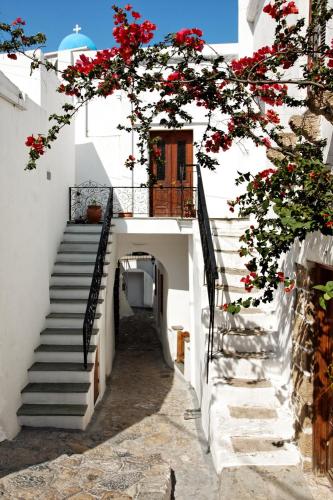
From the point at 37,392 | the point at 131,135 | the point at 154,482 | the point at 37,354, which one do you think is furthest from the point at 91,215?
the point at 154,482

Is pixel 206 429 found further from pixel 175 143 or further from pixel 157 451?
pixel 175 143

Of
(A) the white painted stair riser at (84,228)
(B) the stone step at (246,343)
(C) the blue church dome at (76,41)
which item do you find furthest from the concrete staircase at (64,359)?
(C) the blue church dome at (76,41)

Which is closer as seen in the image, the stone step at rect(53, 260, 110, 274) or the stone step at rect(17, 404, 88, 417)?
the stone step at rect(17, 404, 88, 417)

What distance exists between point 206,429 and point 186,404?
1.61 meters

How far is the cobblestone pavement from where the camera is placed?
4831mm

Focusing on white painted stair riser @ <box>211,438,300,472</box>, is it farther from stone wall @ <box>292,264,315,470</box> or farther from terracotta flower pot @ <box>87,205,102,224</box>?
terracotta flower pot @ <box>87,205,102,224</box>

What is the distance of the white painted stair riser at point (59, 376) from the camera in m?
6.38

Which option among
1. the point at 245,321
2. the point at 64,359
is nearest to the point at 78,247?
the point at 64,359

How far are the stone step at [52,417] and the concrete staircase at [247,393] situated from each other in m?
1.95

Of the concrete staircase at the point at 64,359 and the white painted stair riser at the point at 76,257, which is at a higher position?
the white painted stair riser at the point at 76,257

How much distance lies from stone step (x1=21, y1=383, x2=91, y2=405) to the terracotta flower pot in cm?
455

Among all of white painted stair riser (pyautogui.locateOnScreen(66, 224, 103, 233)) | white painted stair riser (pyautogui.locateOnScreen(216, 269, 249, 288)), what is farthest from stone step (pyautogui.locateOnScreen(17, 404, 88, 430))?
white painted stair riser (pyautogui.locateOnScreen(66, 224, 103, 233))

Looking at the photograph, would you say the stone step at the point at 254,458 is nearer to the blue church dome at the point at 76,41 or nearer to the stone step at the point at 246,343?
the stone step at the point at 246,343

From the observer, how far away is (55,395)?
613 cm
